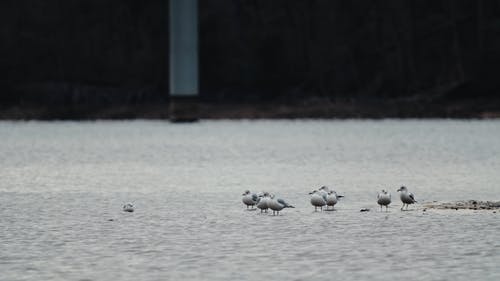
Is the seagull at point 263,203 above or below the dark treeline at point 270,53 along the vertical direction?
below

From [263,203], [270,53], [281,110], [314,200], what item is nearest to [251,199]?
[263,203]

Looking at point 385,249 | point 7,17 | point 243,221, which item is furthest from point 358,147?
point 7,17

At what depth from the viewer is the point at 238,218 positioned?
91.1ft

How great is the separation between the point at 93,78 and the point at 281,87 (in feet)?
55.3

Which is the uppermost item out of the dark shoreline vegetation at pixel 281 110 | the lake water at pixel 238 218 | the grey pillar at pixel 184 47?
the grey pillar at pixel 184 47

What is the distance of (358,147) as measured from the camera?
219ft

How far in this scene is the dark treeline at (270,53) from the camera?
11406cm

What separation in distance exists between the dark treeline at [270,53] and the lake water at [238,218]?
49721 mm

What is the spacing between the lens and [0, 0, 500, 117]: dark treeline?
374ft

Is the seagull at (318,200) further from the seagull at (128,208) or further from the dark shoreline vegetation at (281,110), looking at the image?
the dark shoreline vegetation at (281,110)

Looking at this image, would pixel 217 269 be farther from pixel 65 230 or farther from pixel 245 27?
pixel 245 27

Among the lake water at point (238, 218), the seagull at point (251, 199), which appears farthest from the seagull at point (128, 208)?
the seagull at point (251, 199)

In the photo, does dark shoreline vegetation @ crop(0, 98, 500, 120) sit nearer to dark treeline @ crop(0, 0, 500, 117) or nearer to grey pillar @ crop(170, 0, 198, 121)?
dark treeline @ crop(0, 0, 500, 117)

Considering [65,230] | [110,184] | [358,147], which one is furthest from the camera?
[358,147]
